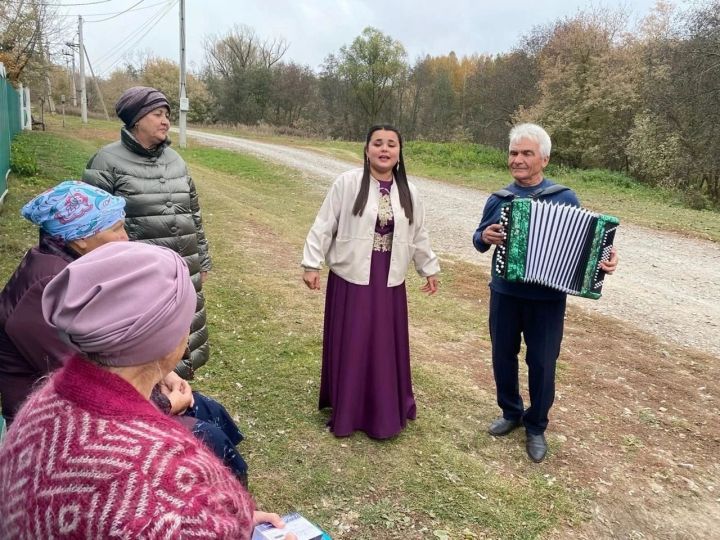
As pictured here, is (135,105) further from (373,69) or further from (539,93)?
(373,69)

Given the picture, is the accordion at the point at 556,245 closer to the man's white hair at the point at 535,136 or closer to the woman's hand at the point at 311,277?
the man's white hair at the point at 535,136

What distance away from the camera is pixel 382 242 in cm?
345

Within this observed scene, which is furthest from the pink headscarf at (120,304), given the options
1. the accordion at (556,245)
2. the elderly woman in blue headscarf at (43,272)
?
the accordion at (556,245)

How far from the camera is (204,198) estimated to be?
11.2 meters

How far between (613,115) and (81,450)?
2169 cm

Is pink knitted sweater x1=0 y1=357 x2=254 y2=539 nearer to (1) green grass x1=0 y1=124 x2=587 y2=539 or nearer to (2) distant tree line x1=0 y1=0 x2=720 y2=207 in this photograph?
(1) green grass x1=0 y1=124 x2=587 y2=539

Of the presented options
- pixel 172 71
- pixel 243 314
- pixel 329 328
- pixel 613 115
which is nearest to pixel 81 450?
pixel 329 328

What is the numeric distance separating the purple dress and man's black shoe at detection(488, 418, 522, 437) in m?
0.66

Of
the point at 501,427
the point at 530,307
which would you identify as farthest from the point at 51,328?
the point at 501,427

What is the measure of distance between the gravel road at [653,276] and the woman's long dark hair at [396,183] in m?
3.95

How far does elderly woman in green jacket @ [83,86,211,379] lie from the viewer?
10.0ft

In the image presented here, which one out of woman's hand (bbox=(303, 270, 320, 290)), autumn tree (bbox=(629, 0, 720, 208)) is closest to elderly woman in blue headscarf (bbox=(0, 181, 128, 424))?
woman's hand (bbox=(303, 270, 320, 290))

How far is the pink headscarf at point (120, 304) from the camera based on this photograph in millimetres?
1121

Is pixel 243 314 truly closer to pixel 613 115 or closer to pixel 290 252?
pixel 290 252
